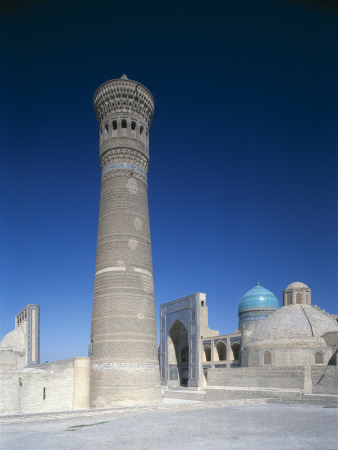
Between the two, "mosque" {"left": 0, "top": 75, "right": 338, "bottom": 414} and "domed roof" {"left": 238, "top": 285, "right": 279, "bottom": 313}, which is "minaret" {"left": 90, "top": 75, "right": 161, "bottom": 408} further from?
"domed roof" {"left": 238, "top": 285, "right": 279, "bottom": 313}

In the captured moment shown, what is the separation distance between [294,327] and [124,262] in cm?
997

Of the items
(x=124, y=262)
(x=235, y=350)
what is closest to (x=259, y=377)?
(x=124, y=262)

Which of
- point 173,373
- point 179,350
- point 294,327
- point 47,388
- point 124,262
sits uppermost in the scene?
point 124,262

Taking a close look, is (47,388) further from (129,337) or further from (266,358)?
(266,358)

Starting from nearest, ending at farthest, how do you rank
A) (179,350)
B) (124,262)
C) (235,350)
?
1. (124,262)
2. (235,350)
3. (179,350)

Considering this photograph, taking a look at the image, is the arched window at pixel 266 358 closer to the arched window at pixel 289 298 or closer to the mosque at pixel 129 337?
the mosque at pixel 129 337

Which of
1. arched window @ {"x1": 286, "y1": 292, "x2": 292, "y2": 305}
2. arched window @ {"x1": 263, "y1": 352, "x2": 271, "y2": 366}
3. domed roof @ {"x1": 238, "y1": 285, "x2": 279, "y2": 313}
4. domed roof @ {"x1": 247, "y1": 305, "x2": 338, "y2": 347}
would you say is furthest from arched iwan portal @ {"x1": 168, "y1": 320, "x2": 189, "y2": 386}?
arched window @ {"x1": 263, "y1": 352, "x2": 271, "y2": 366}

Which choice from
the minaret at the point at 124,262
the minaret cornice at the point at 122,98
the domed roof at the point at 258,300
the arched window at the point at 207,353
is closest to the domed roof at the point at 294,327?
the arched window at the point at 207,353

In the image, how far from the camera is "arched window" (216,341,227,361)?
26812mm

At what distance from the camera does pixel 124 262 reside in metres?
14.2

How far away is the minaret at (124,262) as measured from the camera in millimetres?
13430

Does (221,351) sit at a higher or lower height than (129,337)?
lower

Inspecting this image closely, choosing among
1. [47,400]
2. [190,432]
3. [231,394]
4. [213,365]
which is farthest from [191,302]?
[190,432]

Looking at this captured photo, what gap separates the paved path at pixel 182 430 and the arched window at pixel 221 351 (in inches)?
621
